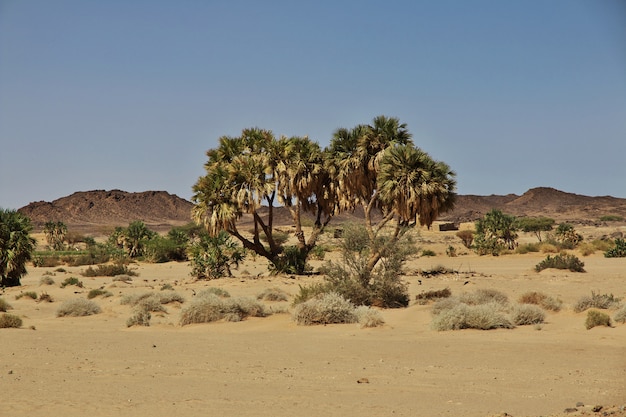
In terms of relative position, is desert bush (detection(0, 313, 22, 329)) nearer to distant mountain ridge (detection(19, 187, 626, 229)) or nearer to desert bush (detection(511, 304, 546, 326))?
desert bush (detection(511, 304, 546, 326))

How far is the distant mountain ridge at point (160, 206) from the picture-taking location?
15888 centimetres

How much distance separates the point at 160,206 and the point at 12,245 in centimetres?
15113

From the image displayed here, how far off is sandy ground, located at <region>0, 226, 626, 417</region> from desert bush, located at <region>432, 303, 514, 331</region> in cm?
34

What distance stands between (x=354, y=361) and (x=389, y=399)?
3.31 m

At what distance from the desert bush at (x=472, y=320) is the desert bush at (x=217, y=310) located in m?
6.05

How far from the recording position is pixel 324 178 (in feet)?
113

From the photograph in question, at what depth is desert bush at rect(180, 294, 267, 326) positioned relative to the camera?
20208mm

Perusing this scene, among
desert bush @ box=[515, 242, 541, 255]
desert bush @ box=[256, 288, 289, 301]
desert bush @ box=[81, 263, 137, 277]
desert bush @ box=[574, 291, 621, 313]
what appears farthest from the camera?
desert bush @ box=[515, 242, 541, 255]

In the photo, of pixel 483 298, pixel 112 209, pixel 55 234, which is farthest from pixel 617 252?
pixel 112 209

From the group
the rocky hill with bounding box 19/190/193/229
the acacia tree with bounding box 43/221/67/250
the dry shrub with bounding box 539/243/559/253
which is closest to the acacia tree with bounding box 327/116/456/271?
the dry shrub with bounding box 539/243/559/253

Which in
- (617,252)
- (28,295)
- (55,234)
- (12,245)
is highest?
(55,234)

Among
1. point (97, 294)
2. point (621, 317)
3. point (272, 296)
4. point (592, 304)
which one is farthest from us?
point (97, 294)

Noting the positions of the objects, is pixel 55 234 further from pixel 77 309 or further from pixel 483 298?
pixel 483 298

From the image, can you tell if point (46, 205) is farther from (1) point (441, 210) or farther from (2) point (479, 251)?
(1) point (441, 210)
